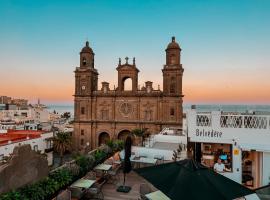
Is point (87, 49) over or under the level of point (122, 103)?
over

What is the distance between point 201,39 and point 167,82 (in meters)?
11.1

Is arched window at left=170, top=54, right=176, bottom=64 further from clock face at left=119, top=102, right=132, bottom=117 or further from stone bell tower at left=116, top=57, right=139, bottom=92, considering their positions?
clock face at left=119, top=102, right=132, bottom=117

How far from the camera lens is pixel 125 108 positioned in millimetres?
36500

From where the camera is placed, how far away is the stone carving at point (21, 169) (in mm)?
7558

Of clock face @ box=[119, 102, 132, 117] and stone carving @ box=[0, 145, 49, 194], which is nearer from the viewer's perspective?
stone carving @ box=[0, 145, 49, 194]

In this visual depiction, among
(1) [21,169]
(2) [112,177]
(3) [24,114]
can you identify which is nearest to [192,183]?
(1) [21,169]

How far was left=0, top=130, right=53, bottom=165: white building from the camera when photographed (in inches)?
966

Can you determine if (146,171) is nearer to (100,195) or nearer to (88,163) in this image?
(100,195)

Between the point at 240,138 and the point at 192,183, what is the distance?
6.09 metres

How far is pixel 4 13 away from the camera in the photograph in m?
19.0

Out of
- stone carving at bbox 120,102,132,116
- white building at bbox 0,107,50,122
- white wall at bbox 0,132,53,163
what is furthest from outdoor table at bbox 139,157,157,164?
white building at bbox 0,107,50,122

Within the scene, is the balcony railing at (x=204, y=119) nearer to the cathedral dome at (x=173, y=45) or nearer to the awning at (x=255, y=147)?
the awning at (x=255, y=147)

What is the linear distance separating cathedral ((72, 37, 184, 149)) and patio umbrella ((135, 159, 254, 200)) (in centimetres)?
2858

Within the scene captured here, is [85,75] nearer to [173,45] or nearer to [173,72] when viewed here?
[173,72]
